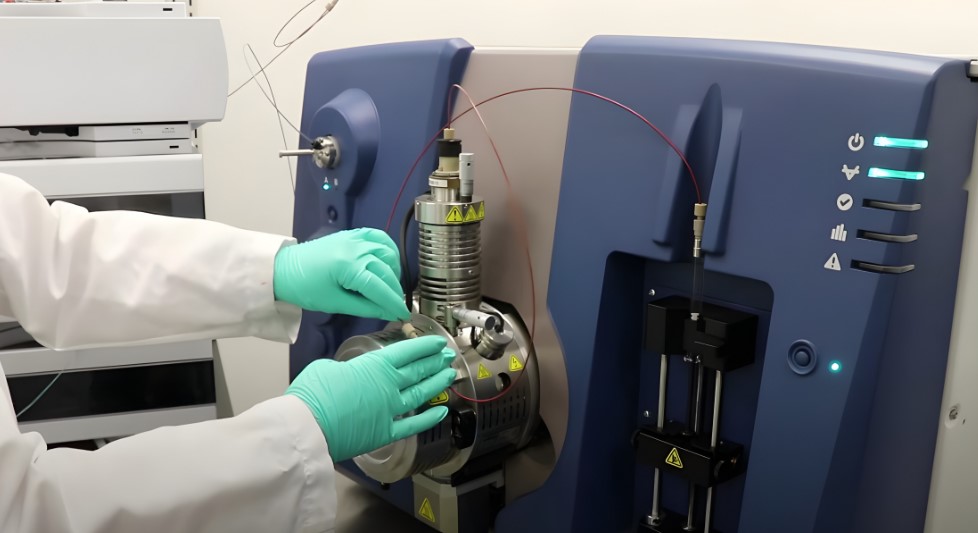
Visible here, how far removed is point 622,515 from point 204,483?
1.72ft

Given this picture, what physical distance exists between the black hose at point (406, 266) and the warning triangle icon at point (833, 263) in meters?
0.52

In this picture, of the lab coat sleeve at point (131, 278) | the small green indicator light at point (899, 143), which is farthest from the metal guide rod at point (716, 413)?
the lab coat sleeve at point (131, 278)

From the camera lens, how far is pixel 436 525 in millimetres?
1135

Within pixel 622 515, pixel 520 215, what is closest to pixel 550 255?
pixel 520 215

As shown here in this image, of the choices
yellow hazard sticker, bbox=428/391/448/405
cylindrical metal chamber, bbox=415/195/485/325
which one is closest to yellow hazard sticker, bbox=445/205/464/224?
cylindrical metal chamber, bbox=415/195/485/325

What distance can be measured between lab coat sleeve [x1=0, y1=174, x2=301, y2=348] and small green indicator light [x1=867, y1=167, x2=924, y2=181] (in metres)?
0.73

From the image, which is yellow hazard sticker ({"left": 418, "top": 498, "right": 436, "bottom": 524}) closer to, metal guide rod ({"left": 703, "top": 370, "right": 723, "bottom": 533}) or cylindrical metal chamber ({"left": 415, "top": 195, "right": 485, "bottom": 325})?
cylindrical metal chamber ({"left": 415, "top": 195, "right": 485, "bottom": 325})

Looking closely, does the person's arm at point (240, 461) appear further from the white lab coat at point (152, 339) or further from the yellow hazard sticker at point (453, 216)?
the yellow hazard sticker at point (453, 216)

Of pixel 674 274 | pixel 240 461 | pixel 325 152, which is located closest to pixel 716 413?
pixel 674 274

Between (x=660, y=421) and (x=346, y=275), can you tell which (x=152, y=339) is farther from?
(x=660, y=421)

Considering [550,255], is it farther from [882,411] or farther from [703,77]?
[882,411]

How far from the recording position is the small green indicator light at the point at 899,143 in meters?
0.74

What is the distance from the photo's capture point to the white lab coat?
0.73 metres

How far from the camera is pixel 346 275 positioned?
1.05 meters
